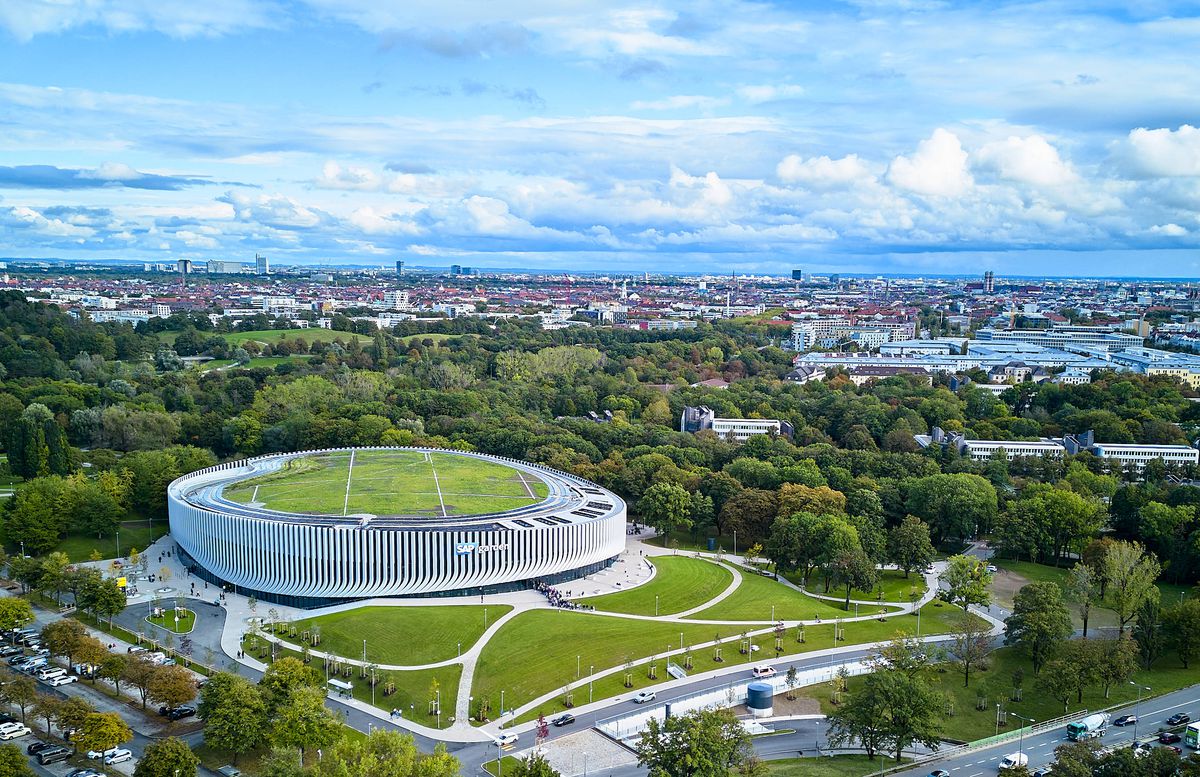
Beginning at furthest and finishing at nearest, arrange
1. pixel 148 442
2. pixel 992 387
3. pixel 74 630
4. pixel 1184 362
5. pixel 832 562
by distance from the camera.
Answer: pixel 1184 362, pixel 992 387, pixel 148 442, pixel 832 562, pixel 74 630

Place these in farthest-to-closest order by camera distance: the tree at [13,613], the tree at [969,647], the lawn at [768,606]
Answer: the lawn at [768,606] → the tree at [13,613] → the tree at [969,647]

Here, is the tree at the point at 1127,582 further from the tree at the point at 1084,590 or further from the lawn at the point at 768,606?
the lawn at the point at 768,606

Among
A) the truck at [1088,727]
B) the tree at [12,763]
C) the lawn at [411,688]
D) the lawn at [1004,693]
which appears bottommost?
the lawn at [411,688]

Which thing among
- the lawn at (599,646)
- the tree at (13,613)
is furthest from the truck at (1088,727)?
the tree at (13,613)

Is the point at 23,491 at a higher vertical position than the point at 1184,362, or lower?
lower

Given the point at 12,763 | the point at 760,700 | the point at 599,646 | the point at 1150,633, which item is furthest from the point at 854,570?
the point at 12,763

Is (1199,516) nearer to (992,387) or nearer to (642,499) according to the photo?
(642,499)

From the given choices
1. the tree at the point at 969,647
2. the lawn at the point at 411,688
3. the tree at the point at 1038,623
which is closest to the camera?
the lawn at the point at 411,688

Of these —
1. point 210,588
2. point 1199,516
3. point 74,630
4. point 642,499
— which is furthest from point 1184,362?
point 74,630
